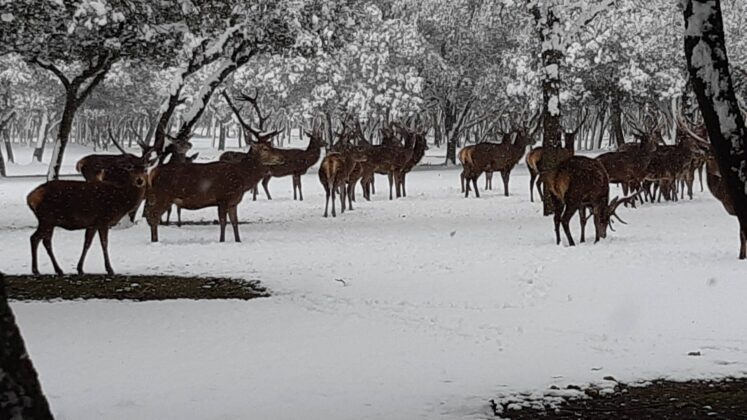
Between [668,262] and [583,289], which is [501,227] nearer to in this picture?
[668,262]

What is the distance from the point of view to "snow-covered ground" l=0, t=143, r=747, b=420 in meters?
5.46

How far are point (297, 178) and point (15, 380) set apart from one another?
20.3 m

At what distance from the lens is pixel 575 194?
42.7 ft

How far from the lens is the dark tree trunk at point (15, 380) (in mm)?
3258

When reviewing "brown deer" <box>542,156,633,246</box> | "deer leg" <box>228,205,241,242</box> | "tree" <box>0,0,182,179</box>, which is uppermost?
"tree" <box>0,0,182,179</box>

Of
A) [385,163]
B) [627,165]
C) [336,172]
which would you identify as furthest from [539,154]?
[336,172]

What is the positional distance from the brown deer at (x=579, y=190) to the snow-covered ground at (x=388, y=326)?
0.41 meters

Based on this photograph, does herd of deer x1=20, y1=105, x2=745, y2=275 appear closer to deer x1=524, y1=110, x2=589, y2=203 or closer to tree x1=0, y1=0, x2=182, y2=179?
deer x1=524, y1=110, x2=589, y2=203

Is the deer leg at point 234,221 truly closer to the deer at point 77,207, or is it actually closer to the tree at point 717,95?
the deer at point 77,207

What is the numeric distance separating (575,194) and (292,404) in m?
8.56

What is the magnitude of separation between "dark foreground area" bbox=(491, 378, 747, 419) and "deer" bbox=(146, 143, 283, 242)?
9.32 meters

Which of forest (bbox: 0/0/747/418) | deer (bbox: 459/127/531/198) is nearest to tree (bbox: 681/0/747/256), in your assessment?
forest (bbox: 0/0/747/418)

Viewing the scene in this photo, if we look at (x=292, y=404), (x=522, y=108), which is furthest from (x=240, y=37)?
(x=522, y=108)

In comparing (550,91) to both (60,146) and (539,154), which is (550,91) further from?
(60,146)
